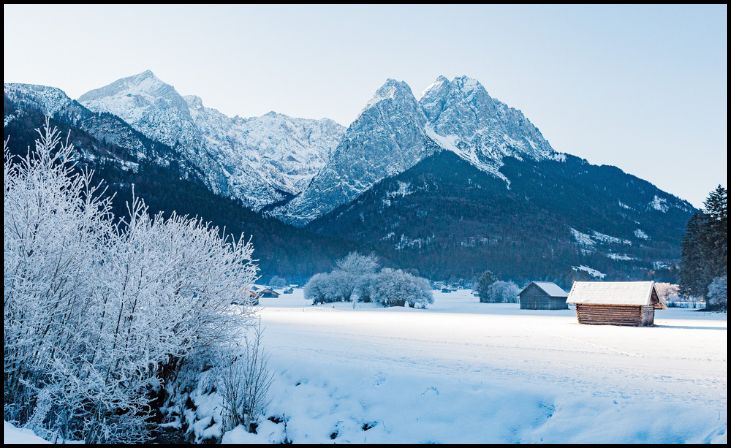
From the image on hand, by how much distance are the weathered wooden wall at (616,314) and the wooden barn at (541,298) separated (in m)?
33.0

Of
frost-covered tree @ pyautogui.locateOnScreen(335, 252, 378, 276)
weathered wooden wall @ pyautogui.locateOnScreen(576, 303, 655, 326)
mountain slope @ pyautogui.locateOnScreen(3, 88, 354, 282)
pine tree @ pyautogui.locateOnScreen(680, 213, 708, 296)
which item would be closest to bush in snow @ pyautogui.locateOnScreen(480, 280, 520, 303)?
frost-covered tree @ pyautogui.locateOnScreen(335, 252, 378, 276)

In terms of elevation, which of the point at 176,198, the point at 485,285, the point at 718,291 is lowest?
the point at 485,285

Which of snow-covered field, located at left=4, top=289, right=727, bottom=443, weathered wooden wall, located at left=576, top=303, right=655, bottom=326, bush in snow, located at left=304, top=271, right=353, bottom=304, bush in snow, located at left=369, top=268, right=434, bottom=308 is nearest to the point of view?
snow-covered field, located at left=4, top=289, right=727, bottom=443

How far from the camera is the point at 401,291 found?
7606 cm

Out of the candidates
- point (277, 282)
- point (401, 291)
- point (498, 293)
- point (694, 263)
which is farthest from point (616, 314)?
point (277, 282)

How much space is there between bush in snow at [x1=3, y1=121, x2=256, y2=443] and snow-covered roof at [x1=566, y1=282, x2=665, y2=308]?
37.3 m

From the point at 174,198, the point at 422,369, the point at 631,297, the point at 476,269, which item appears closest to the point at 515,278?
the point at 476,269

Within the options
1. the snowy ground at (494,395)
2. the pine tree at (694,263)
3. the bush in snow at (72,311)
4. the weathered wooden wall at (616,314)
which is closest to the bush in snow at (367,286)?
the weathered wooden wall at (616,314)

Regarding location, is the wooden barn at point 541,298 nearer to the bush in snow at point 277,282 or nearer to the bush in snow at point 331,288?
the bush in snow at point 331,288

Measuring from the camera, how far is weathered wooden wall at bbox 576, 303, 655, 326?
41312 millimetres

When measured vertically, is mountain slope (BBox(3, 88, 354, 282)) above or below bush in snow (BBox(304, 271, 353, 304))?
above

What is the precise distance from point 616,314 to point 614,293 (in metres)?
1.96

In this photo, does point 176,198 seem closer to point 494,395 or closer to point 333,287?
point 333,287

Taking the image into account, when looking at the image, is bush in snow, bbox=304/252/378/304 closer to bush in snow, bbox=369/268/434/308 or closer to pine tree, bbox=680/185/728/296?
bush in snow, bbox=369/268/434/308
